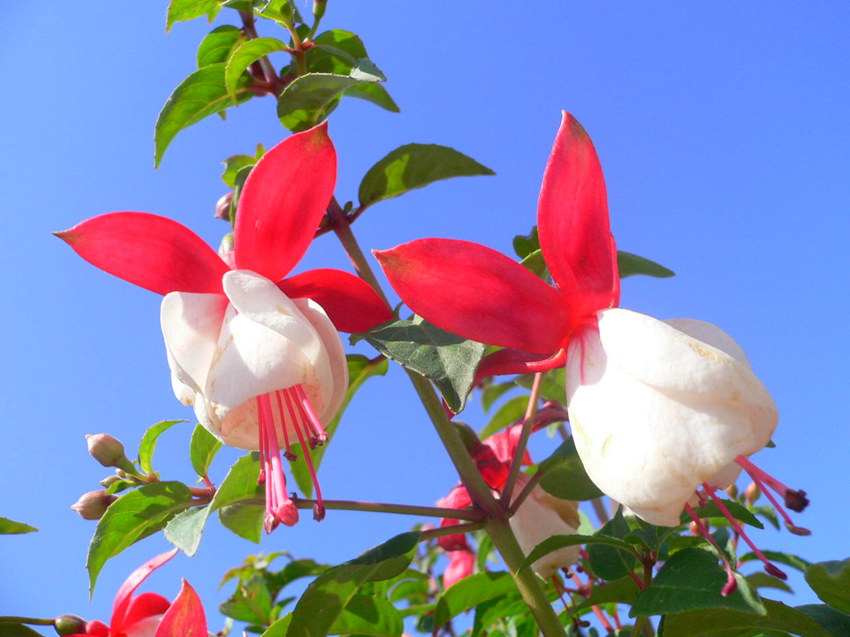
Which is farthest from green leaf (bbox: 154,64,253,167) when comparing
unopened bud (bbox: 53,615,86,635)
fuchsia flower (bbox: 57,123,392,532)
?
unopened bud (bbox: 53,615,86,635)

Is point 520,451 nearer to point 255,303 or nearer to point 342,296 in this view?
point 342,296

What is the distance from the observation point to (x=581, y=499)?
1111 millimetres

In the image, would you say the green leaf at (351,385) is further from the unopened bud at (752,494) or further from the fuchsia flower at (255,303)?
the unopened bud at (752,494)

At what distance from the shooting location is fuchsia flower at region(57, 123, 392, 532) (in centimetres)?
75

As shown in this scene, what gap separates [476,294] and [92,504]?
77cm

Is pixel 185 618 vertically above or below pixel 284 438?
below

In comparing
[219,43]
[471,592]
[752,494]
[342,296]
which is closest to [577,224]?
[342,296]

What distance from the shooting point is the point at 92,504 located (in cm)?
109

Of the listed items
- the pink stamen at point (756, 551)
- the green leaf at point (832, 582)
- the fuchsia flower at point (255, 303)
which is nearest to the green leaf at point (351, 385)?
the fuchsia flower at point (255, 303)

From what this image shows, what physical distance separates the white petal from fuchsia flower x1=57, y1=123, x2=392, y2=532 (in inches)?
12.1

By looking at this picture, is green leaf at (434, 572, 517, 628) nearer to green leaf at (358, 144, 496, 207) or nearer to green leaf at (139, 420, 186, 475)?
green leaf at (139, 420, 186, 475)

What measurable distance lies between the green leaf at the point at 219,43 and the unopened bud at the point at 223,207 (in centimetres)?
32

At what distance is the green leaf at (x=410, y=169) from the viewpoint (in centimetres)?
115

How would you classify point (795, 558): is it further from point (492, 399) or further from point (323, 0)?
point (323, 0)
